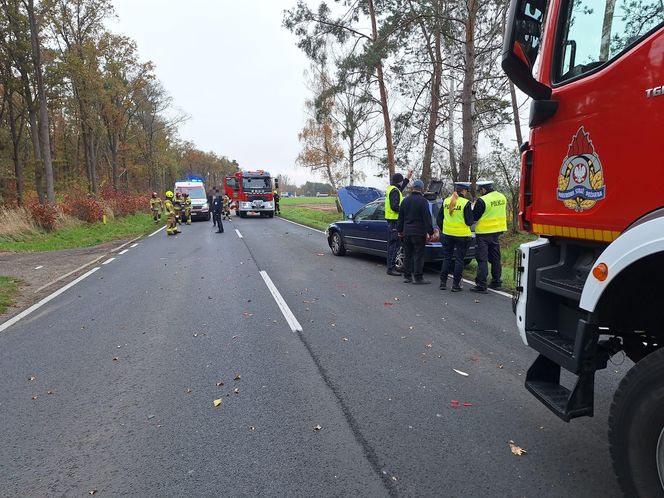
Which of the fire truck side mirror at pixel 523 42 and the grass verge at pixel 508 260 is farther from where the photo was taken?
the grass verge at pixel 508 260

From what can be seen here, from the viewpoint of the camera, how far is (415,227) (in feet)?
28.3

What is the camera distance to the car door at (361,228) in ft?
37.2

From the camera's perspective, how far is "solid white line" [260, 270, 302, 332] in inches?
237

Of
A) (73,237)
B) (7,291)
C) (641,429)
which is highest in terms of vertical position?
(641,429)

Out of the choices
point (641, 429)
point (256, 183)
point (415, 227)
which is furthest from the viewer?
point (256, 183)

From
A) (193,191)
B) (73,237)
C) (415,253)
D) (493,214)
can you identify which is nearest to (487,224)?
(493,214)

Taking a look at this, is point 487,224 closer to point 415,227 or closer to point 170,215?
point 415,227

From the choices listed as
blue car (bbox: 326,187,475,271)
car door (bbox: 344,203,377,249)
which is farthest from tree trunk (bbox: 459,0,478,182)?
car door (bbox: 344,203,377,249)

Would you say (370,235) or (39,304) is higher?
(370,235)

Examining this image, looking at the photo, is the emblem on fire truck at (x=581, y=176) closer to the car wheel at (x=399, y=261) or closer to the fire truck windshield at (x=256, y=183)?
the car wheel at (x=399, y=261)

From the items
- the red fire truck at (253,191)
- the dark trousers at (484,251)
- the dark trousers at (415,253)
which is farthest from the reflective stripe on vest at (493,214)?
the red fire truck at (253,191)

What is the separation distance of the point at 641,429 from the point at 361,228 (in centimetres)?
959

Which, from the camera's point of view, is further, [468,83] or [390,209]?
[468,83]

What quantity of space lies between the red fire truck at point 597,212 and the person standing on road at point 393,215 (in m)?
6.44
